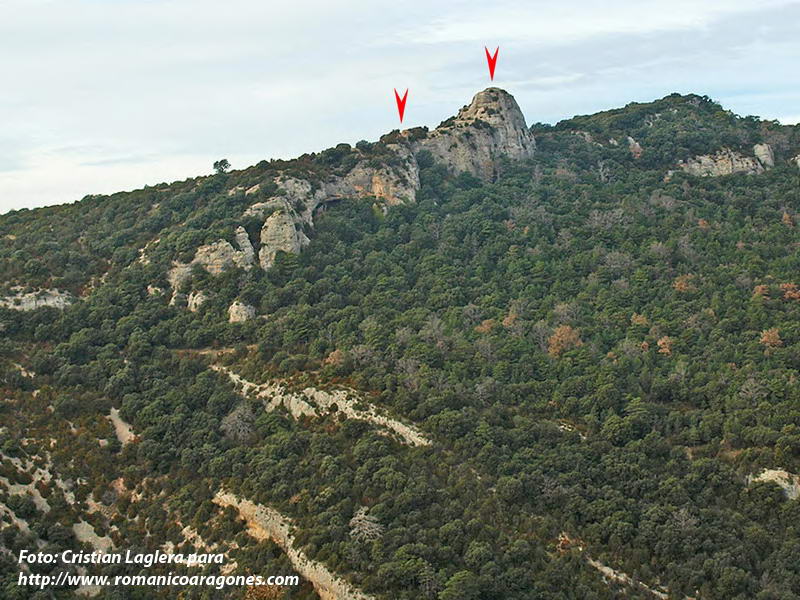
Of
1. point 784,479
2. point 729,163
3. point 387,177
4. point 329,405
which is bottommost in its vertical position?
point 784,479

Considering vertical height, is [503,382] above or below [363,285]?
below

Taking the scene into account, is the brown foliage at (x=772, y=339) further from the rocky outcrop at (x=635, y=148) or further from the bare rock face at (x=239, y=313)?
the rocky outcrop at (x=635, y=148)

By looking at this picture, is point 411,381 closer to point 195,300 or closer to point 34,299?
point 195,300

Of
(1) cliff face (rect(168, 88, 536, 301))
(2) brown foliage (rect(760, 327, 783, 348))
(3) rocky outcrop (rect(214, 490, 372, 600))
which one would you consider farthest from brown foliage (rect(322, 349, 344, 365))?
A: (2) brown foliage (rect(760, 327, 783, 348))

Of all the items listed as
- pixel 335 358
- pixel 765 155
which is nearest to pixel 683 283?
pixel 335 358

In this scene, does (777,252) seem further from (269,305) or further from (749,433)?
(269,305)

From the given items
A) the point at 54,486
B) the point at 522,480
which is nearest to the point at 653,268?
the point at 522,480

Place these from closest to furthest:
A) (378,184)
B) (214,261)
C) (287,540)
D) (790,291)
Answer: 1. (287,540)
2. (790,291)
3. (214,261)
4. (378,184)
